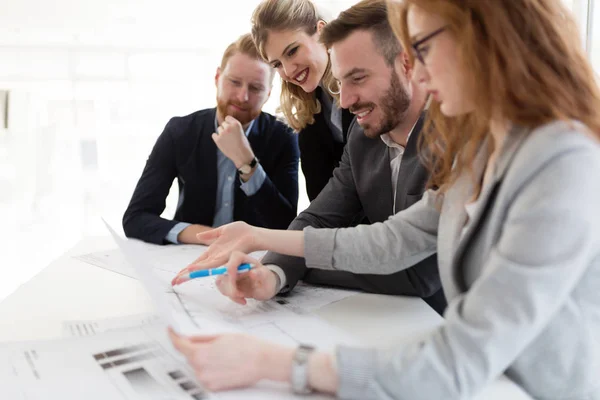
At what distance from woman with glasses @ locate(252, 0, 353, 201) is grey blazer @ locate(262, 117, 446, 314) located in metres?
0.40

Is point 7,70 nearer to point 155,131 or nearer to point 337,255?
point 155,131

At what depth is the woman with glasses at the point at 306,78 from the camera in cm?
179

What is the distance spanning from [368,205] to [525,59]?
2.43ft

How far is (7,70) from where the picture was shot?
243 inches

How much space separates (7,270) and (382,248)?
12.7 ft

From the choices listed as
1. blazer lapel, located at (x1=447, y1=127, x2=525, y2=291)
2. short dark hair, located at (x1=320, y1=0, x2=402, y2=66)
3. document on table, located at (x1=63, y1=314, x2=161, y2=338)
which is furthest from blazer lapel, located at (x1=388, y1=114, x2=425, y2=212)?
document on table, located at (x1=63, y1=314, x2=161, y2=338)

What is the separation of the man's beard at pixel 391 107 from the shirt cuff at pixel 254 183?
0.59 meters

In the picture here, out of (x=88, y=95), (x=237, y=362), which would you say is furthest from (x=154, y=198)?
(x=88, y=95)

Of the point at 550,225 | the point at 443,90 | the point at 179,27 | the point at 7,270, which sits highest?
the point at 179,27

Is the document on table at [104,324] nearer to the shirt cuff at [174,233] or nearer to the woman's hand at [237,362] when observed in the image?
the woman's hand at [237,362]

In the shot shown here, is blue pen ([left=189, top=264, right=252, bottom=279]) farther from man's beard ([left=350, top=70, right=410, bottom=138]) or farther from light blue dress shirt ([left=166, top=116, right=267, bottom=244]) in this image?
light blue dress shirt ([left=166, top=116, right=267, bottom=244])

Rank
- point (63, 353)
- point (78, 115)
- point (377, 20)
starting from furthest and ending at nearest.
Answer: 1. point (78, 115)
2. point (377, 20)
3. point (63, 353)

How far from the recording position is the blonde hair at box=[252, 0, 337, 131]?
178cm

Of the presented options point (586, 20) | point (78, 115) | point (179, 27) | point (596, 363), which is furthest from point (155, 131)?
point (596, 363)
